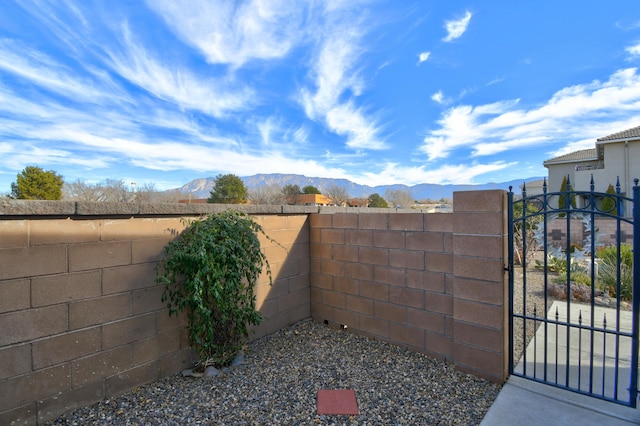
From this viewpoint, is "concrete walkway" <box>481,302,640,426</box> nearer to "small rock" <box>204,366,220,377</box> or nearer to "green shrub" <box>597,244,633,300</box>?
"small rock" <box>204,366,220,377</box>

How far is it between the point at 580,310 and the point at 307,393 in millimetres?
2303

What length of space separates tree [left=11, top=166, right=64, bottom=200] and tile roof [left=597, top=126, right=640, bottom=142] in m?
34.3

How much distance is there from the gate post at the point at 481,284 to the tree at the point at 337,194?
27659 millimetres

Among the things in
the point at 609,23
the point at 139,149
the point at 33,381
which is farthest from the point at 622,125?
the point at 139,149

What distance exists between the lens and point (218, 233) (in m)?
2.74

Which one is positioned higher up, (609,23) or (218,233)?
(609,23)

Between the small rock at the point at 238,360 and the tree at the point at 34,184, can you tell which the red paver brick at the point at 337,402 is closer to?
the small rock at the point at 238,360

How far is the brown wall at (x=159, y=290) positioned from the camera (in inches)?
75.4

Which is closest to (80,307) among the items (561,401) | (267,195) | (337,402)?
(337,402)

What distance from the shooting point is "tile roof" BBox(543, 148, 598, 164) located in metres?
19.8

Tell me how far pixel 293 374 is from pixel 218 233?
60.4 inches

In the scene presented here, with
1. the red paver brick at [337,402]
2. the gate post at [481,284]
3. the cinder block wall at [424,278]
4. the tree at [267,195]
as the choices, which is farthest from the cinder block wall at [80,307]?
the tree at [267,195]

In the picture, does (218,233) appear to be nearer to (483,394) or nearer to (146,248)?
(146,248)

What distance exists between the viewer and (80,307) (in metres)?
2.14
